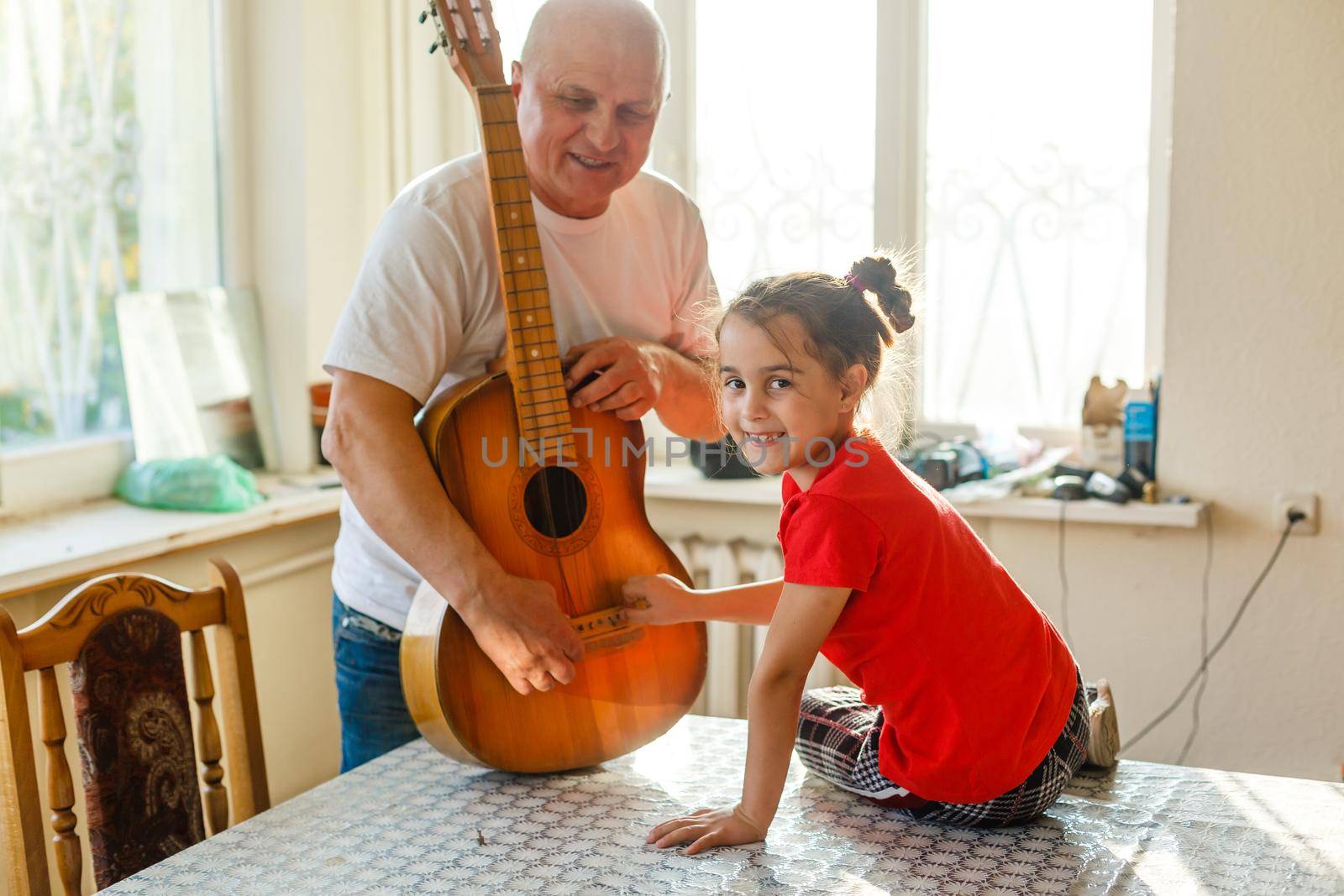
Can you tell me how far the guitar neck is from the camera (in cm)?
155

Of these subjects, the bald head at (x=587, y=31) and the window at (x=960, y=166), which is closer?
the bald head at (x=587, y=31)

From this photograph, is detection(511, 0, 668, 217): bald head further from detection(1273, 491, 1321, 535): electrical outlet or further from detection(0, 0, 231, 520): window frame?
detection(1273, 491, 1321, 535): electrical outlet

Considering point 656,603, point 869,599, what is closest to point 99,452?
point 656,603

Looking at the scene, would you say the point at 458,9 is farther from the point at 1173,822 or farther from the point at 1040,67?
the point at 1040,67

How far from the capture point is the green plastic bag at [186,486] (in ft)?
8.29

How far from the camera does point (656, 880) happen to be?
1303 millimetres

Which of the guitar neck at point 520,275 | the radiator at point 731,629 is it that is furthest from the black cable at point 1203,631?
the guitar neck at point 520,275

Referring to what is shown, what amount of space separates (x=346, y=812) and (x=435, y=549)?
13.3 inches

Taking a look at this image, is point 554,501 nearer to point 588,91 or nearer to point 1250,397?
point 588,91

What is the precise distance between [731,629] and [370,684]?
3.94 ft

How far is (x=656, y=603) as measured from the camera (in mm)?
1625

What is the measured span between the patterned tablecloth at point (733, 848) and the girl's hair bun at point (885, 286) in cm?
60

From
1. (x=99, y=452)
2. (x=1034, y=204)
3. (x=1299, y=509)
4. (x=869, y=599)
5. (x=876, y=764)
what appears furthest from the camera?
(x=1034, y=204)

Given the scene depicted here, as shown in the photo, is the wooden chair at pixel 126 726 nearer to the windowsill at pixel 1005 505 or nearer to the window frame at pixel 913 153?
the windowsill at pixel 1005 505
